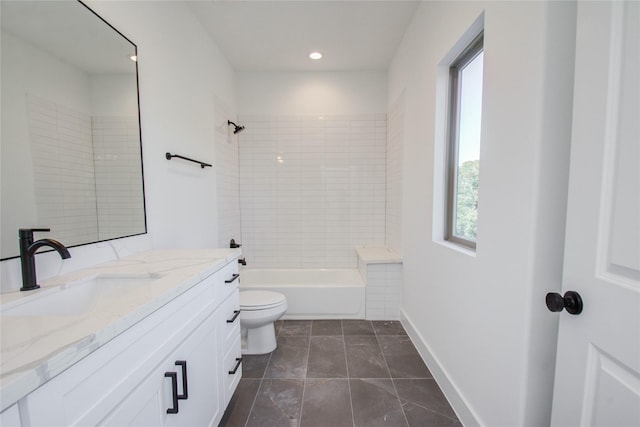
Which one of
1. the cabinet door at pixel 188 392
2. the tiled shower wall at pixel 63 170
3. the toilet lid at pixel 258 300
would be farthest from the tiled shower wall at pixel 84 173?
the toilet lid at pixel 258 300

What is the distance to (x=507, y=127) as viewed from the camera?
40.7 inches

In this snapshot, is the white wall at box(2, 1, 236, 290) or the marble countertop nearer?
the marble countertop

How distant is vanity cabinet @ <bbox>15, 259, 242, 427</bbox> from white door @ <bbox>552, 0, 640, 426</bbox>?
121 centimetres

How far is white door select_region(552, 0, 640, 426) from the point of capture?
59 cm

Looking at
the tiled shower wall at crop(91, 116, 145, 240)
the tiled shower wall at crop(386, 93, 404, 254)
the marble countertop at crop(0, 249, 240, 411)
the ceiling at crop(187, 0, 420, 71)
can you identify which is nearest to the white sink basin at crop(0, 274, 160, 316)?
the marble countertop at crop(0, 249, 240, 411)

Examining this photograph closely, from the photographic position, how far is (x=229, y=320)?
137 cm

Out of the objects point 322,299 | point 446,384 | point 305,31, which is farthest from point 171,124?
point 446,384

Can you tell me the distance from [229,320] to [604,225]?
4.92 ft

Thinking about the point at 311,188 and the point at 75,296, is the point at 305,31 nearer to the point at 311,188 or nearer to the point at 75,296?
the point at 311,188

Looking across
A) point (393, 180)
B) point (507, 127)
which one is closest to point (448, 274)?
point (507, 127)

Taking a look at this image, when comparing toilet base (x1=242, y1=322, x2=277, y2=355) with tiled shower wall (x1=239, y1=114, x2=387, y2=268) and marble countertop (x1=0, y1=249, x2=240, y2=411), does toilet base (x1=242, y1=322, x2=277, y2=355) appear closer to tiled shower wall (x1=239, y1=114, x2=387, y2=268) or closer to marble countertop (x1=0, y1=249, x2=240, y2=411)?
marble countertop (x1=0, y1=249, x2=240, y2=411)

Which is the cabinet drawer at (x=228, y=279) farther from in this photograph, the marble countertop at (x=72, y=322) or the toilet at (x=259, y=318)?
the toilet at (x=259, y=318)

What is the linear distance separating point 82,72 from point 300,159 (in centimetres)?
219

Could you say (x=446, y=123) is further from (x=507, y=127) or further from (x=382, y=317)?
(x=382, y=317)
